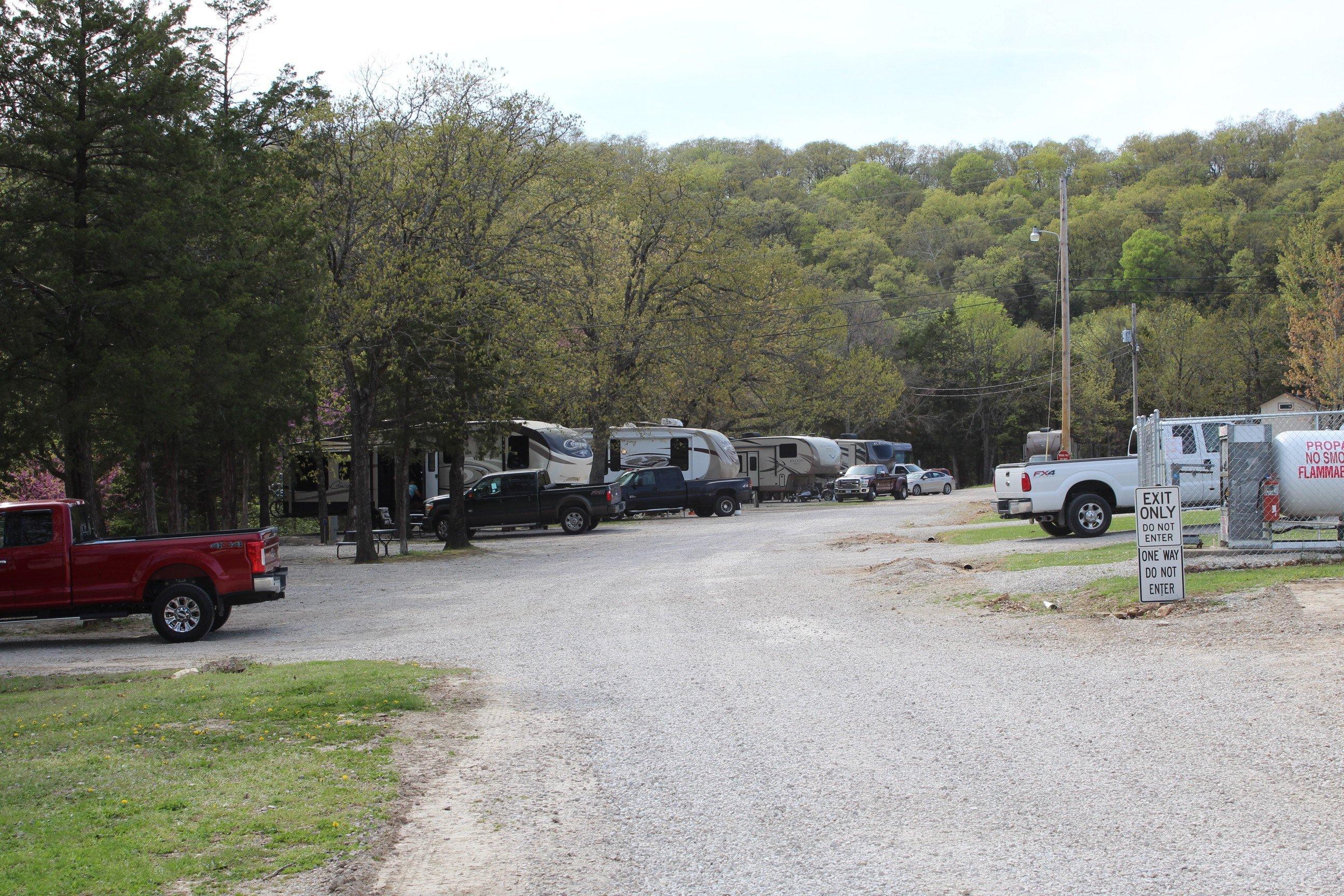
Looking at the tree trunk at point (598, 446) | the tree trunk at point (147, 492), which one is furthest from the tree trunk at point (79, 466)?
the tree trunk at point (598, 446)

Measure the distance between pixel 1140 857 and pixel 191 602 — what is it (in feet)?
41.1

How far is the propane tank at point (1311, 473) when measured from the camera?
1541 cm

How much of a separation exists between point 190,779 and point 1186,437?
17555mm

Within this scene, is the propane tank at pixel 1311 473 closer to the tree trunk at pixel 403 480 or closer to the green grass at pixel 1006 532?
the green grass at pixel 1006 532

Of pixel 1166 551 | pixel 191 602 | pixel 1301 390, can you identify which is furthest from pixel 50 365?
pixel 1301 390

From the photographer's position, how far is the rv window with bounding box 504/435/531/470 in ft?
127

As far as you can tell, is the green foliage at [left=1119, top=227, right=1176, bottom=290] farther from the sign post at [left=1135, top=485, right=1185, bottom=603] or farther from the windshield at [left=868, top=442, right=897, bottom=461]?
the sign post at [left=1135, top=485, right=1185, bottom=603]

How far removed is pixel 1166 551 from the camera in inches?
506

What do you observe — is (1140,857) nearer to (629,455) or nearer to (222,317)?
(222,317)

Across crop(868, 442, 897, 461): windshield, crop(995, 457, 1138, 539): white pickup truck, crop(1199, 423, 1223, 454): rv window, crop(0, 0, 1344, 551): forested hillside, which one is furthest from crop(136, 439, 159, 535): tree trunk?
crop(868, 442, 897, 461): windshield

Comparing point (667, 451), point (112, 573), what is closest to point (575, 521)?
point (667, 451)

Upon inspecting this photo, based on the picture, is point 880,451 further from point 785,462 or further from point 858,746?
point 858,746

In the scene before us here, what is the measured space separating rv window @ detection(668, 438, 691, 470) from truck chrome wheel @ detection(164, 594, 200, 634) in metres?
29.6

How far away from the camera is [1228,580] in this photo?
13781mm
